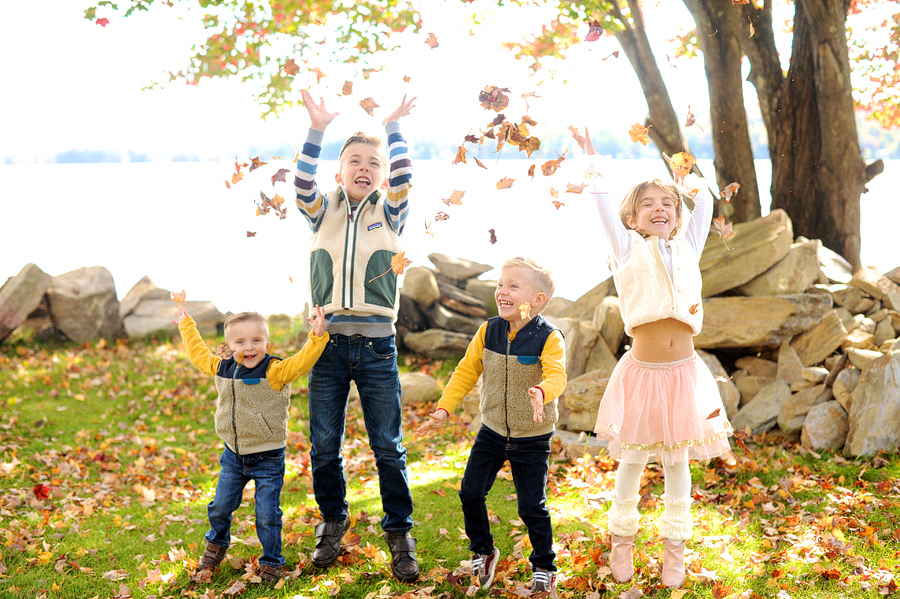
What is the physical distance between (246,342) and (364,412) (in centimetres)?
74

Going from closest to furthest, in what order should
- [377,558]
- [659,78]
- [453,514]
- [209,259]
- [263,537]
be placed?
[263,537]
[377,558]
[453,514]
[659,78]
[209,259]

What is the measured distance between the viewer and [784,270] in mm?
6707

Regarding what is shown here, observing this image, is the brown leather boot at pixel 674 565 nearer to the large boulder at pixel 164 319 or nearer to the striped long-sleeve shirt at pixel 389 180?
the striped long-sleeve shirt at pixel 389 180

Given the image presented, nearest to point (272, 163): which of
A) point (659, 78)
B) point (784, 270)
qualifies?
point (784, 270)

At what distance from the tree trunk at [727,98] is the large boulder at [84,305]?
29.5 ft

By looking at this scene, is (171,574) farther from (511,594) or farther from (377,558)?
(511,594)

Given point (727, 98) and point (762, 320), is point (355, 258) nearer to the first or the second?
point (762, 320)

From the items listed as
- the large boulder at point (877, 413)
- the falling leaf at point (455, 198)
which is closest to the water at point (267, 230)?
the falling leaf at point (455, 198)

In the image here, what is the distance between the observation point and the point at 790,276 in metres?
6.70

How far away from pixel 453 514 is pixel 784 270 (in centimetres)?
397

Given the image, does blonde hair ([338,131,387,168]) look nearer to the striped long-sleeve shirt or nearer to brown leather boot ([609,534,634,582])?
the striped long-sleeve shirt

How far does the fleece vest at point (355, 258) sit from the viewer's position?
3.74 metres

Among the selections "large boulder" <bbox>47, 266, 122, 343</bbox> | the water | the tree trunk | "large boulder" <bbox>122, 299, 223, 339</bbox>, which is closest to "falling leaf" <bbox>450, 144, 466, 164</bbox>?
the water

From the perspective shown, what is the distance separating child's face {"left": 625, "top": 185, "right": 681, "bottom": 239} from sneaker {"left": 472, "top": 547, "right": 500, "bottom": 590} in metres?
1.88
